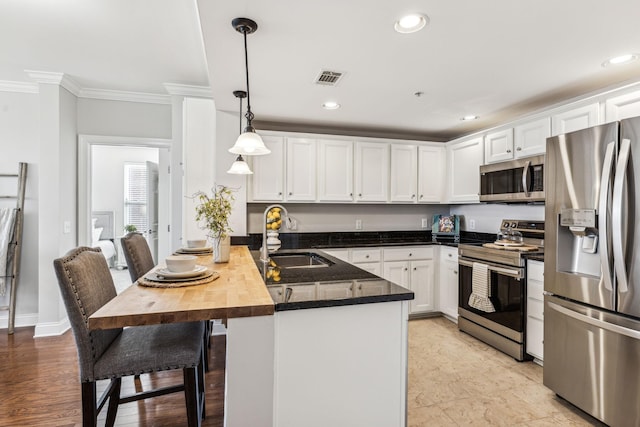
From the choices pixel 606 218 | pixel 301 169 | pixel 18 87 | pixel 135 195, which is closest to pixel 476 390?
pixel 606 218

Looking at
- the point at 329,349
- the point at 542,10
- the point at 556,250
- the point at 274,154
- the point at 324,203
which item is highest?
the point at 542,10

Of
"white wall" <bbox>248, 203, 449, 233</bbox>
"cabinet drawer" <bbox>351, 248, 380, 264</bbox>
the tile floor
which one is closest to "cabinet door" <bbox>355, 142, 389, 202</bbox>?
"white wall" <bbox>248, 203, 449, 233</bbox>

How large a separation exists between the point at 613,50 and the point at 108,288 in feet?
10.8

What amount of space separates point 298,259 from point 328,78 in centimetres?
145

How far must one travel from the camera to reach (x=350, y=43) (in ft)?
6.84

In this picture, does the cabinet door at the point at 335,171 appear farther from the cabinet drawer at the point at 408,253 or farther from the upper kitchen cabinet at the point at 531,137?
the upper kitchen cabinet at the point at 531,137

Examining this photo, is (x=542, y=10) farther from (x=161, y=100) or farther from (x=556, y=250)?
(x=161, y=100)

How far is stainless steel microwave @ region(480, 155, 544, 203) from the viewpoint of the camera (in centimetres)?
301

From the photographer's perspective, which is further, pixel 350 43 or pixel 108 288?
pixel 350 43

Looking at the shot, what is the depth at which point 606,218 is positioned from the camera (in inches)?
76.2

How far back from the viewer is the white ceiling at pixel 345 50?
1765mm

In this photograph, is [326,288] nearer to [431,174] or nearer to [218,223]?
[218,223]

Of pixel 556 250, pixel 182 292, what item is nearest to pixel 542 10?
pixel 556 250

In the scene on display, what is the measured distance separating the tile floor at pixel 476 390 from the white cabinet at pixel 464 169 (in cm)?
160
